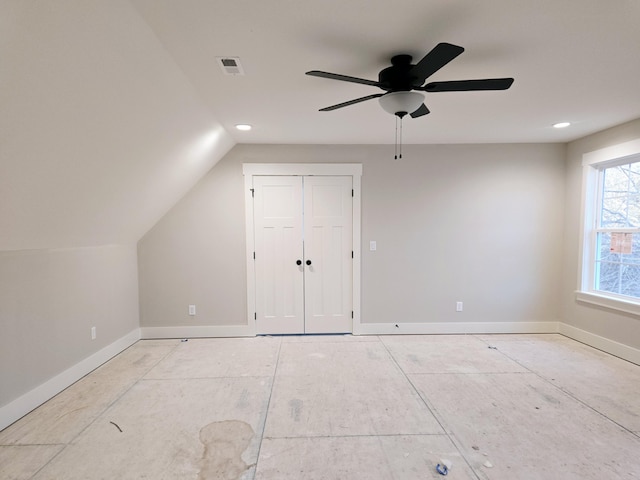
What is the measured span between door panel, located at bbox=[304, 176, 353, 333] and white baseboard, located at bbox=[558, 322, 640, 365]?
8.86ft

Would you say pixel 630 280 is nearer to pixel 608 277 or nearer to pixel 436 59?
pixel 608 277

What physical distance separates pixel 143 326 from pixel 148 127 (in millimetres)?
2621

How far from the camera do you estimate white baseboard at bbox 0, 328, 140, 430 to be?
2037 mm

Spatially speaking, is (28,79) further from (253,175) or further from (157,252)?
(157,252)

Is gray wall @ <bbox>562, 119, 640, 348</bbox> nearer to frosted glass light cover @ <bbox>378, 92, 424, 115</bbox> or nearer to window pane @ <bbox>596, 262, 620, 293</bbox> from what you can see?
window pane @ <bbox>596, 262, 620, 293</bbox>

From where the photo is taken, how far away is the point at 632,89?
7.29 feet

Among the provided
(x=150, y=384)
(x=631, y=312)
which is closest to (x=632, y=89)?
(x=631, y=312)

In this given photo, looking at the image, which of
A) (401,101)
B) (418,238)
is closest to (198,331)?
(418,238)

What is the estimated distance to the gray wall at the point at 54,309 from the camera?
2064 mm

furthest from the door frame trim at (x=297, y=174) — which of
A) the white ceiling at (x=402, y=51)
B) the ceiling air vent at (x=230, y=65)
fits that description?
the ceiling air vent at (x=230, y=65)

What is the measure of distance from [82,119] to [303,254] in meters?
2.50

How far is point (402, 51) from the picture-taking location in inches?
67.1

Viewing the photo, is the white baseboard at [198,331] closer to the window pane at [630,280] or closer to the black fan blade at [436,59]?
the black fan blade at [436,59]

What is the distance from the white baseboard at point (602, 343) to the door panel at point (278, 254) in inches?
130
